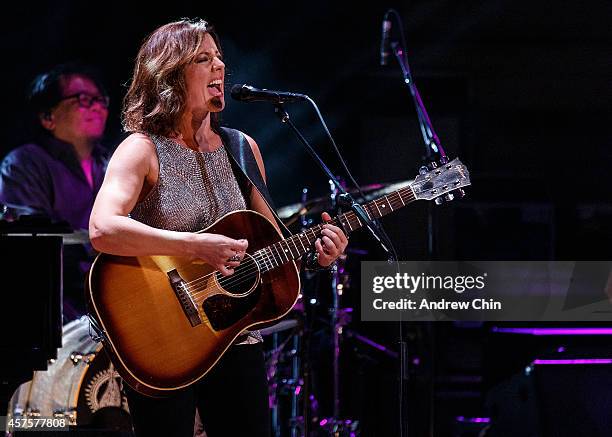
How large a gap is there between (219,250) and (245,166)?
1.29 ft

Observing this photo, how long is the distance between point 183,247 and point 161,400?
0.47 m

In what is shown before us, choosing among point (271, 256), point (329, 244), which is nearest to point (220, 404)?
point (271, 256)

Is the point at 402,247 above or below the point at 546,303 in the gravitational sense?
above

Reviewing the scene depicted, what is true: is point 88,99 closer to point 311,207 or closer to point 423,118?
point 311,207

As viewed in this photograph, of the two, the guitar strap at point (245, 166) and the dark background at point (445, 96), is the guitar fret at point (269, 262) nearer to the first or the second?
the guitar strap at point (245, 166)

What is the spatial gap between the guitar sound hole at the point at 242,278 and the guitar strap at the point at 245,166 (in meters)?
0.21

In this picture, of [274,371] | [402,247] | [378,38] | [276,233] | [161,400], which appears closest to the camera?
[161,400]

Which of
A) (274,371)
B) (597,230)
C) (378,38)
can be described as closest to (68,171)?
(274,371)

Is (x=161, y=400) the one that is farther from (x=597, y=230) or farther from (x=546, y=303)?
(x=597, y=230)

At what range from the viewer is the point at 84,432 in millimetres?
3990

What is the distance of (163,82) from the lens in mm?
2988

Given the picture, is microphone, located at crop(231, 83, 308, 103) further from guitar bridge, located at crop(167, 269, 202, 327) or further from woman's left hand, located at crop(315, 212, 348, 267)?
guitar bridge, located at crop(167, 269, 202, 327)

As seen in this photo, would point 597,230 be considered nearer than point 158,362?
No

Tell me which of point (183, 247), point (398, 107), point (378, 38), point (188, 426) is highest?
point (378, 38)
